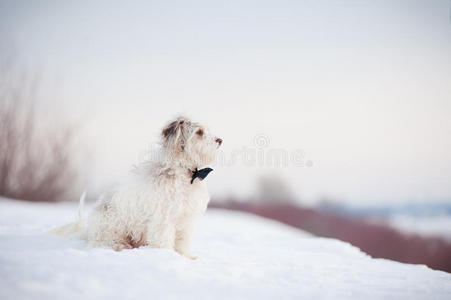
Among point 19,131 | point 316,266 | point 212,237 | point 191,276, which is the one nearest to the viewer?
point 191,276

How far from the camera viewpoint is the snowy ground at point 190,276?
8.25 ft

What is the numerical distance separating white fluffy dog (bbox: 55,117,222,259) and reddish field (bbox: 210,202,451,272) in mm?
19598

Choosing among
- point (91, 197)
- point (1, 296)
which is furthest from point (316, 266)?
point (91, 197)

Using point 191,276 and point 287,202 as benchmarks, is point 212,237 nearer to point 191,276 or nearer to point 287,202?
point 191,276

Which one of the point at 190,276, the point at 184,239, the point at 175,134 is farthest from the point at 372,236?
the point at 190,276

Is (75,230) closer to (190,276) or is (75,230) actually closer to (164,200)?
(164,200)

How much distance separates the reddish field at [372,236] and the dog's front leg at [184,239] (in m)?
19.5

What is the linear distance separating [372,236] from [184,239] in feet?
88.3

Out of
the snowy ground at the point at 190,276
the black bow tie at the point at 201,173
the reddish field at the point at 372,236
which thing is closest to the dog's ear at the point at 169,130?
the black bow tie at the point at 201,173

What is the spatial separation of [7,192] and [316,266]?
35.7ft

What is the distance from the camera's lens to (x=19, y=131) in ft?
34.6

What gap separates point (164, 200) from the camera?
4129mm

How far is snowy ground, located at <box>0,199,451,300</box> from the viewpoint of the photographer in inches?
99.0

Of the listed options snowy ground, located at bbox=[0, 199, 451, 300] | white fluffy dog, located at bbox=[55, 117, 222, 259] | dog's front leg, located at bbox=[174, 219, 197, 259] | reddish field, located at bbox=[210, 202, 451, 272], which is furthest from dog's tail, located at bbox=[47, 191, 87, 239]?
reddish field, located at bbox=[210, 202, 451, 272]
